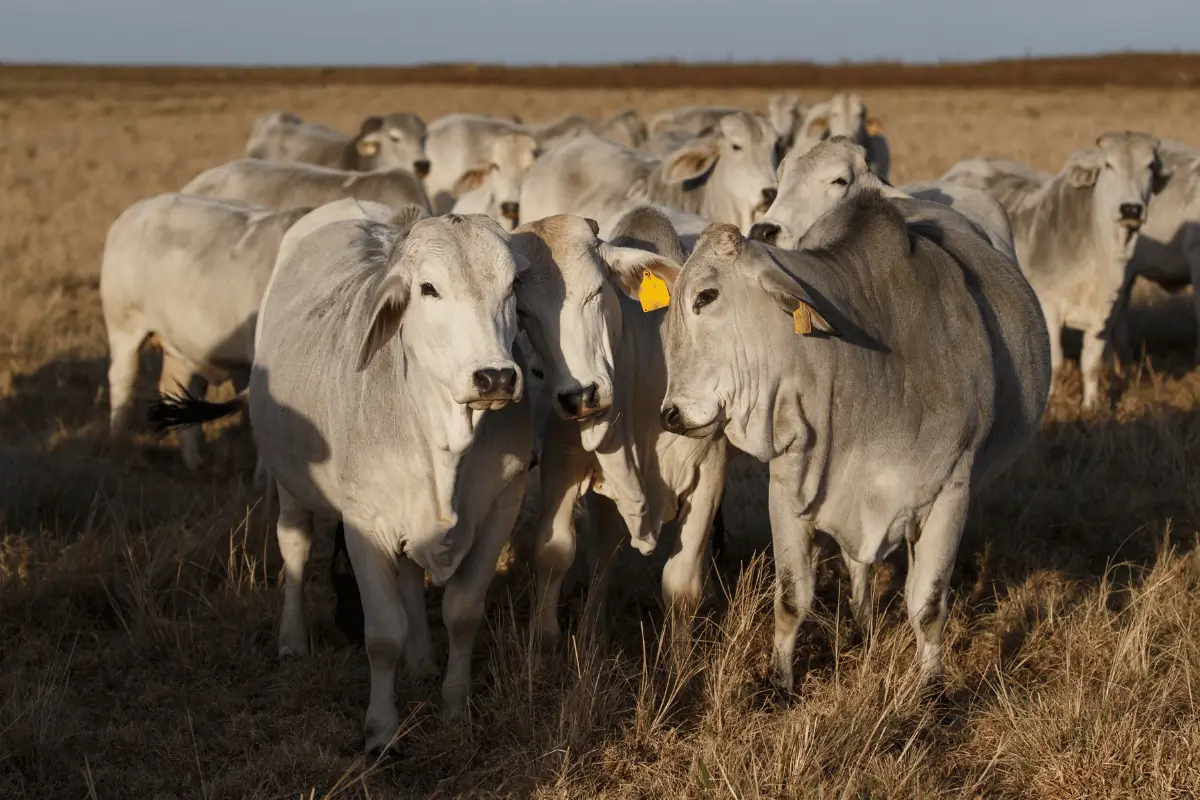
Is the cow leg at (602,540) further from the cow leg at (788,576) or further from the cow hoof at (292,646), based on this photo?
the cow hoof at (292,646)

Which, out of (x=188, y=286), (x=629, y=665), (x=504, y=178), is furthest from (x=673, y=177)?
(x=629, y=665)

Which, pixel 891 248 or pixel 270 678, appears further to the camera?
pixel 270 678

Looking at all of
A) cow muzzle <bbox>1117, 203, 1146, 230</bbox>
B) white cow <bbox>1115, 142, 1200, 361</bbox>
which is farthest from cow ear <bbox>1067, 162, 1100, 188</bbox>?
white cow <bbox>1115, 142, 1200, 361</bbox>

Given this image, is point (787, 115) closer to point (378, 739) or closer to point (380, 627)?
point (380, 627)

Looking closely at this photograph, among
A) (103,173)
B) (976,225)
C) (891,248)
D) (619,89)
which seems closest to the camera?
(891,248)

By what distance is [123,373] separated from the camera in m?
8.86

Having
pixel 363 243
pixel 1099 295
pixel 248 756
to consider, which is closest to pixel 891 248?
pixel 363 243

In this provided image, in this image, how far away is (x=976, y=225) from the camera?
6.69 meters

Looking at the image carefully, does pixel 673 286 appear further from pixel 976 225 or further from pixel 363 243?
pixel 976 225

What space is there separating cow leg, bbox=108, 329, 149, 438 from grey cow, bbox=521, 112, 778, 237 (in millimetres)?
2996

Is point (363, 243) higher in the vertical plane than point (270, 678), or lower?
higher

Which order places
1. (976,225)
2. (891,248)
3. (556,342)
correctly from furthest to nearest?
(976,225) < (891,248) < (556,342)

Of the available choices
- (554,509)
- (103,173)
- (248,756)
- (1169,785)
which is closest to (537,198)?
(554,509)

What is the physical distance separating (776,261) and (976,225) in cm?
221
